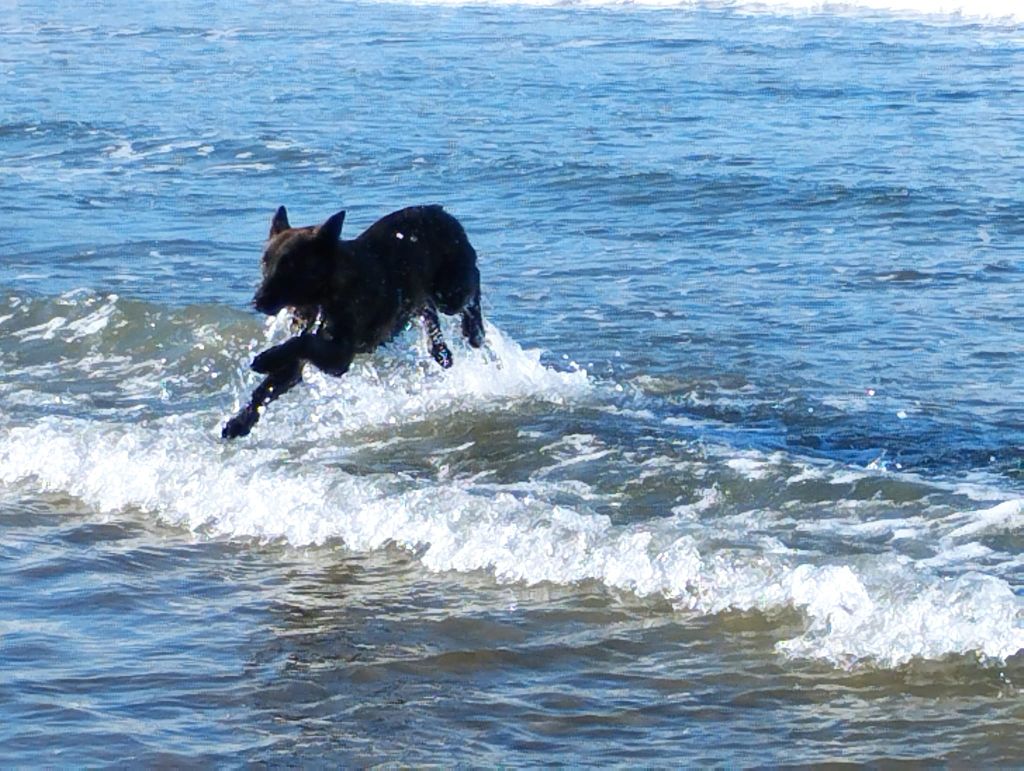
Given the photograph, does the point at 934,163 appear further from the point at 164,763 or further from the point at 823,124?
the point at 164,763

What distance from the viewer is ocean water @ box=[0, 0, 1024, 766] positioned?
5.93 meters

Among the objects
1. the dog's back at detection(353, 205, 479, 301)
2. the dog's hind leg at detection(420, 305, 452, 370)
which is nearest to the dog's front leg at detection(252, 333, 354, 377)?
the dog's back at detection(353, 205, 479, 301)

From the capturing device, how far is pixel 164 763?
547cm

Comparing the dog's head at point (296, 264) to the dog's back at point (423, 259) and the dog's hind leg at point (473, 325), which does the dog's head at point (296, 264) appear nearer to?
the dog's back at point (423, 259)

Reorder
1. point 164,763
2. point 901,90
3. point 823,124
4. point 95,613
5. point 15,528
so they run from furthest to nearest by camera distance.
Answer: point 901,90 < point 823,124 < point 15,528 < point 95,613 < point 164,763

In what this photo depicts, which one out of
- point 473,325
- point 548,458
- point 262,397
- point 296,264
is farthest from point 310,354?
point 473,325

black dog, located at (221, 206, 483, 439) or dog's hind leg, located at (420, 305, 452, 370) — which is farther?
dog's hind leg, located at (420, 305, 452, 370)

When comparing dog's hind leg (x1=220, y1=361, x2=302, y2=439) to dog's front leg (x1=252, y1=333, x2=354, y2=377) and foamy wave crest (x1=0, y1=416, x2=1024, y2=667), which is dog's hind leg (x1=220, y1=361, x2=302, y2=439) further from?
foamy wave crest (x1=0, y1=416, x2=1024, y2=667)

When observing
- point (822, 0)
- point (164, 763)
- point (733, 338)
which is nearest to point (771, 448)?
point (733, 338)

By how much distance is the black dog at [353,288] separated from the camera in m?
7.97

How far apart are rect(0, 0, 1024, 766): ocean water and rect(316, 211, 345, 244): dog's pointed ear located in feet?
3.88

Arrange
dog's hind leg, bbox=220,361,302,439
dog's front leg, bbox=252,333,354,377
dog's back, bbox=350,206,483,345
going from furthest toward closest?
1. dog's back, bbox=350,206,483,345
2. dog's hind leg, bbox=220,361,302,439
3. dog's front leg, bbox=252,333,354,377

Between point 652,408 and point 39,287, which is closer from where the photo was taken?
point 652,408

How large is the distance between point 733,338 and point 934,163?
20.1ft
